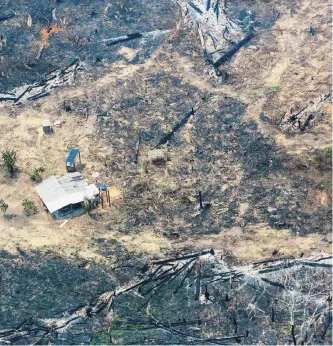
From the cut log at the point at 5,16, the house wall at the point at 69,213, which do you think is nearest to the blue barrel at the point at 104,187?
the house wall at the point at 69,213

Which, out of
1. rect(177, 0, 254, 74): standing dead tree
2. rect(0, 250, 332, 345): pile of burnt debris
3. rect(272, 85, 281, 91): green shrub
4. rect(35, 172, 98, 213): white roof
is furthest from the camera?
rect(177, 0, 254, 74): standing dead tree

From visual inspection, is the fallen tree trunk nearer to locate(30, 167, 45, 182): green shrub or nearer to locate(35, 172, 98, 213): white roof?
locate(35, 172, 98, 213): white roof

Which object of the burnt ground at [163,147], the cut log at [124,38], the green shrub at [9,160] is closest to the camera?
the burnt ground at [163,147]

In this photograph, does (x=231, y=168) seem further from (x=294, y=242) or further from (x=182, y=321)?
(x=182, y=321)

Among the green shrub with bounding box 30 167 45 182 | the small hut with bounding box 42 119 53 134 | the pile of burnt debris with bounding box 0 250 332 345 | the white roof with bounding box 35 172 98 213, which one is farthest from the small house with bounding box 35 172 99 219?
the pile of burnt debris with bounding box 0 250 332 345

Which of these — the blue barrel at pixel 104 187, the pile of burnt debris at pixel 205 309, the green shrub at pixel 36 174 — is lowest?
the pile of burnt debris at pixel 205 309

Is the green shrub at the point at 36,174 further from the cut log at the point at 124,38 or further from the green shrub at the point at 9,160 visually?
the cut log at the point at 124,38

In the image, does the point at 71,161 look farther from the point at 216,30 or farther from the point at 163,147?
the point at 216,30

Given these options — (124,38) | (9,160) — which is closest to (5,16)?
(124,38)
